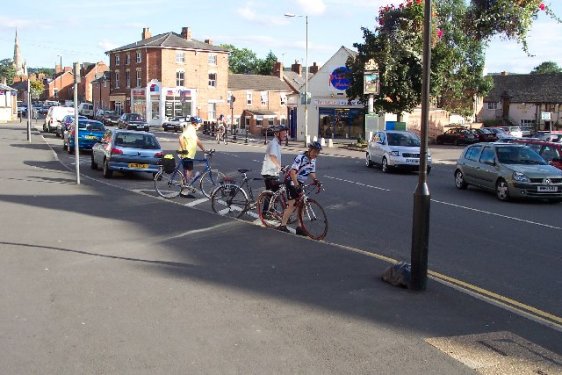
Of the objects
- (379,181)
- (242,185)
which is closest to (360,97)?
(379,181)

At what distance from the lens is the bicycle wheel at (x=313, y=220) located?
10219 millimetres

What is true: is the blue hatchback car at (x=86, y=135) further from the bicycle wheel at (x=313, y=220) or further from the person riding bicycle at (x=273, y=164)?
the bicycle wheel at (x=313, y=220)

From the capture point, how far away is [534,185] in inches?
627

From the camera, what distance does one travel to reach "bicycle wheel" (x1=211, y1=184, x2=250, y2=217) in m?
12.6

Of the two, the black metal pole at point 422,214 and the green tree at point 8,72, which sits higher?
the green tree at point 8,72

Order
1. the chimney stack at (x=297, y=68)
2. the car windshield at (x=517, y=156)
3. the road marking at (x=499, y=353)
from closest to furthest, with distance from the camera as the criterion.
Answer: the road marking at (x=499, y=353), the car windshield at (x=517, y=156), the chimney stack at (x=297, y=68)

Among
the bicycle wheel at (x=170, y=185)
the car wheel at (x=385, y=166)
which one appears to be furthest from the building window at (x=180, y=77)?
the bicycle wheel at (x=170, y=185)

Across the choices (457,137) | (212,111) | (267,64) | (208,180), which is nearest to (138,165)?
(208,180)

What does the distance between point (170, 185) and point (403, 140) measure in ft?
42.1

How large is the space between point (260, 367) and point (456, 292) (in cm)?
305

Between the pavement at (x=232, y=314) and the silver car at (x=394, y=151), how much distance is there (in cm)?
1507

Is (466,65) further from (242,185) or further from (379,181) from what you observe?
(242,185)

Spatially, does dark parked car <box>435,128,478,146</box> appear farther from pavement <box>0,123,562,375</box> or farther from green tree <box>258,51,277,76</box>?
green tree <box>258,51,277,76</box>

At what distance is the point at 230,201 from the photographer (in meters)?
12.7
